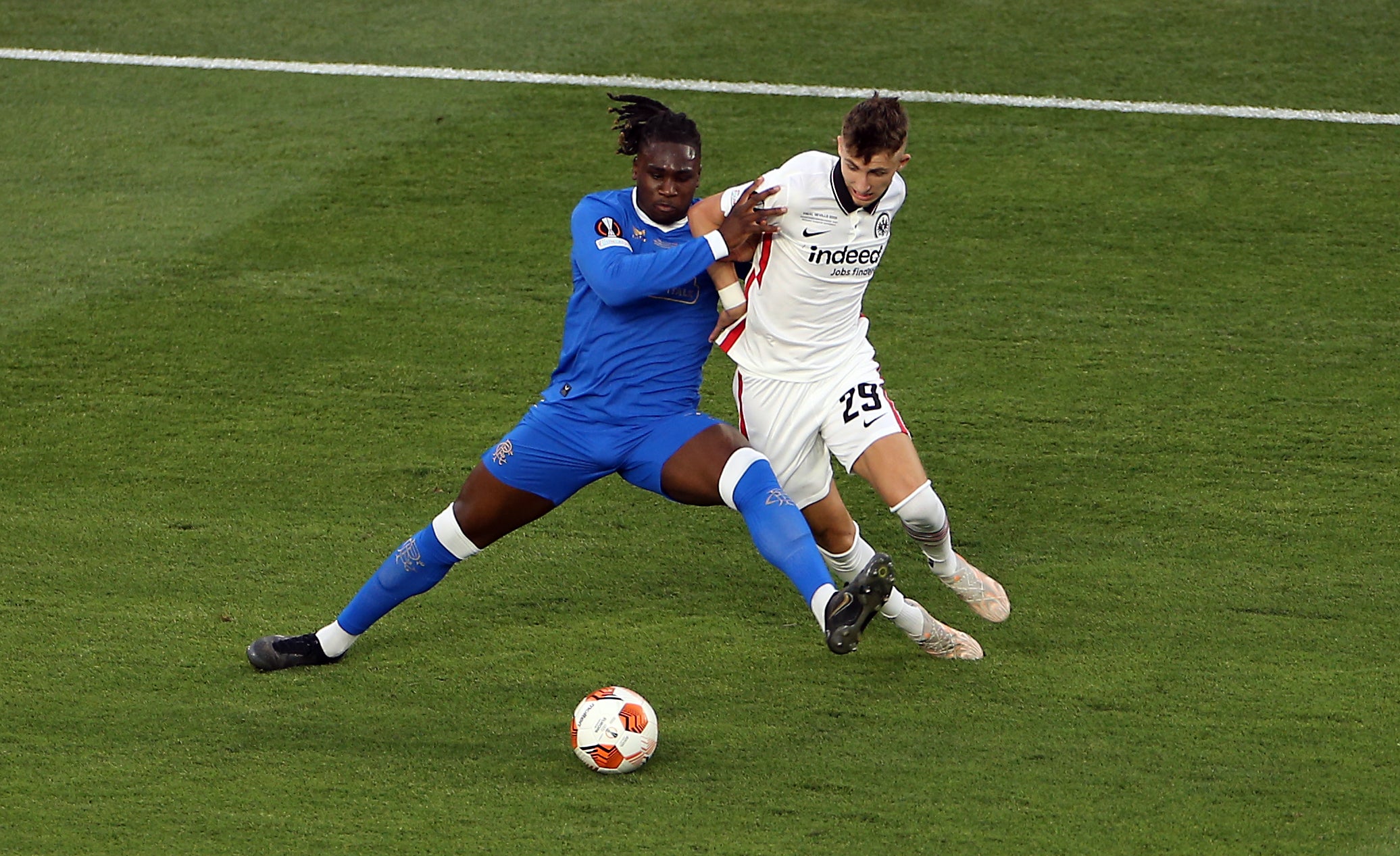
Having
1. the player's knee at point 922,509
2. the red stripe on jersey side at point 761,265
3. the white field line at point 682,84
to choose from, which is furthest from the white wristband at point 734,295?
the white field line at point 682,84

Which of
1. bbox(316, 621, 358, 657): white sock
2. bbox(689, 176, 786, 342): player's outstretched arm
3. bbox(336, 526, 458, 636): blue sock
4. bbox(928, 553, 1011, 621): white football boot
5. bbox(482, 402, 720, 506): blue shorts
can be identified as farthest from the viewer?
bbox(928, 553, 1011, 621): white football boot

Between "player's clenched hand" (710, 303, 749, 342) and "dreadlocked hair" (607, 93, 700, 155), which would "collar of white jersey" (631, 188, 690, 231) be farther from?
"player's clenched hand" (710, 303, 749, 342)

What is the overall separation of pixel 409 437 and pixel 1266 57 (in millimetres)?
6742

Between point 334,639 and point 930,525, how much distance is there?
2059mm

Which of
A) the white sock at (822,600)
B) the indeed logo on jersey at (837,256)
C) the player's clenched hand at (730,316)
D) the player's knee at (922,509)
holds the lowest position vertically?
the white sock at (822,600)

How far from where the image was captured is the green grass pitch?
5.15 meters

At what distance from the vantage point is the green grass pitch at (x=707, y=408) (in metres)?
5.15

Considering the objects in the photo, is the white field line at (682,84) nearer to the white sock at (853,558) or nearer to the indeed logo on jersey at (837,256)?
the indeed logo on jersey at (837,256)

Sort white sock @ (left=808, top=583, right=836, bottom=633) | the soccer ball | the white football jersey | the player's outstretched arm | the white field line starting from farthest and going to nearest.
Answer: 1. the white field line
2. the white football jersey
3. the player's outstretched arm
4. the soccer ball
5. white sock @ (left=808, top=583, right=836, bottom=633)

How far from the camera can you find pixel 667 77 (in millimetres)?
11391

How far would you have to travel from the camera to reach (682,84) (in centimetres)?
1126

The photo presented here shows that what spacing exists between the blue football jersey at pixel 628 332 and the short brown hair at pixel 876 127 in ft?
2.06

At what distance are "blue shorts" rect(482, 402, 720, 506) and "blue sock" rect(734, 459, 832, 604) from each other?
0.99 ft

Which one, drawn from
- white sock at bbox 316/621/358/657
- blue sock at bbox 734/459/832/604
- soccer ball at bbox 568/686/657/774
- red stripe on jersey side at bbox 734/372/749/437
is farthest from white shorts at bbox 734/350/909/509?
white sock at bbox 316/621/358/657
